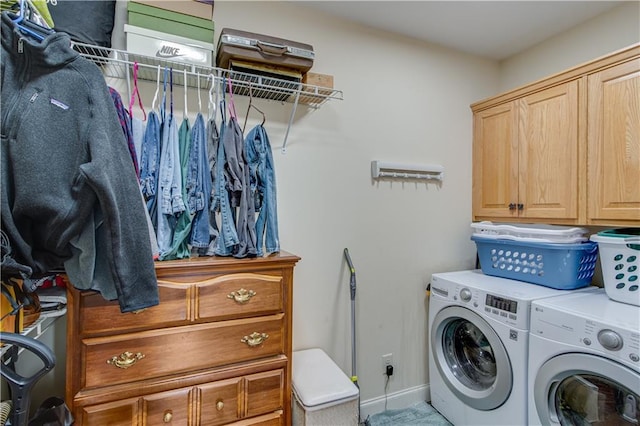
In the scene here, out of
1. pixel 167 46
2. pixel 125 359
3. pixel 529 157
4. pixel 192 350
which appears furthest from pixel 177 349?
pixel 529 157

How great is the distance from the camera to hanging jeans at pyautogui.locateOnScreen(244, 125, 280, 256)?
157cm

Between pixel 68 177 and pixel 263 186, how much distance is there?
80 cm

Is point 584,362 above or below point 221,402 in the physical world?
above

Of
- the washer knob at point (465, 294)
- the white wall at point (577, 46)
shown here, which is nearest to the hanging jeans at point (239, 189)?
the washer knob at point (465, 294)

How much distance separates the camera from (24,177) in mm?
869

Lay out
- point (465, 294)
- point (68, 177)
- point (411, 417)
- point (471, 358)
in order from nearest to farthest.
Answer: point (68, 177) → point (465, 294) → point (471, 358) → point (411, 417)

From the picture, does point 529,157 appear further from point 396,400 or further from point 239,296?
point 239,296

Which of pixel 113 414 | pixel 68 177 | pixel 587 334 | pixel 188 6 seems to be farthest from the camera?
pixel 188 6

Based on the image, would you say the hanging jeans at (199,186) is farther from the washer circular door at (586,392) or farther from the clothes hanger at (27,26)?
the washer circular door at (586,392)

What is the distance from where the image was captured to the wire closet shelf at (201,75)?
1420 millimetres

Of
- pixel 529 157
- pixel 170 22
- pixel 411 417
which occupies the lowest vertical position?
pixel 411 417

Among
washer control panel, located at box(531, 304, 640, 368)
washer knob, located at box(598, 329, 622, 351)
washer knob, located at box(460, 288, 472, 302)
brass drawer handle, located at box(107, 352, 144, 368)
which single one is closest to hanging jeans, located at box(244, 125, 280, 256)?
brass drawer handle, located at box(107, 352, 144, 368)

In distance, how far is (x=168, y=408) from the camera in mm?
1264

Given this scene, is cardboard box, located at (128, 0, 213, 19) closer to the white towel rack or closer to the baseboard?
the white towel rack
